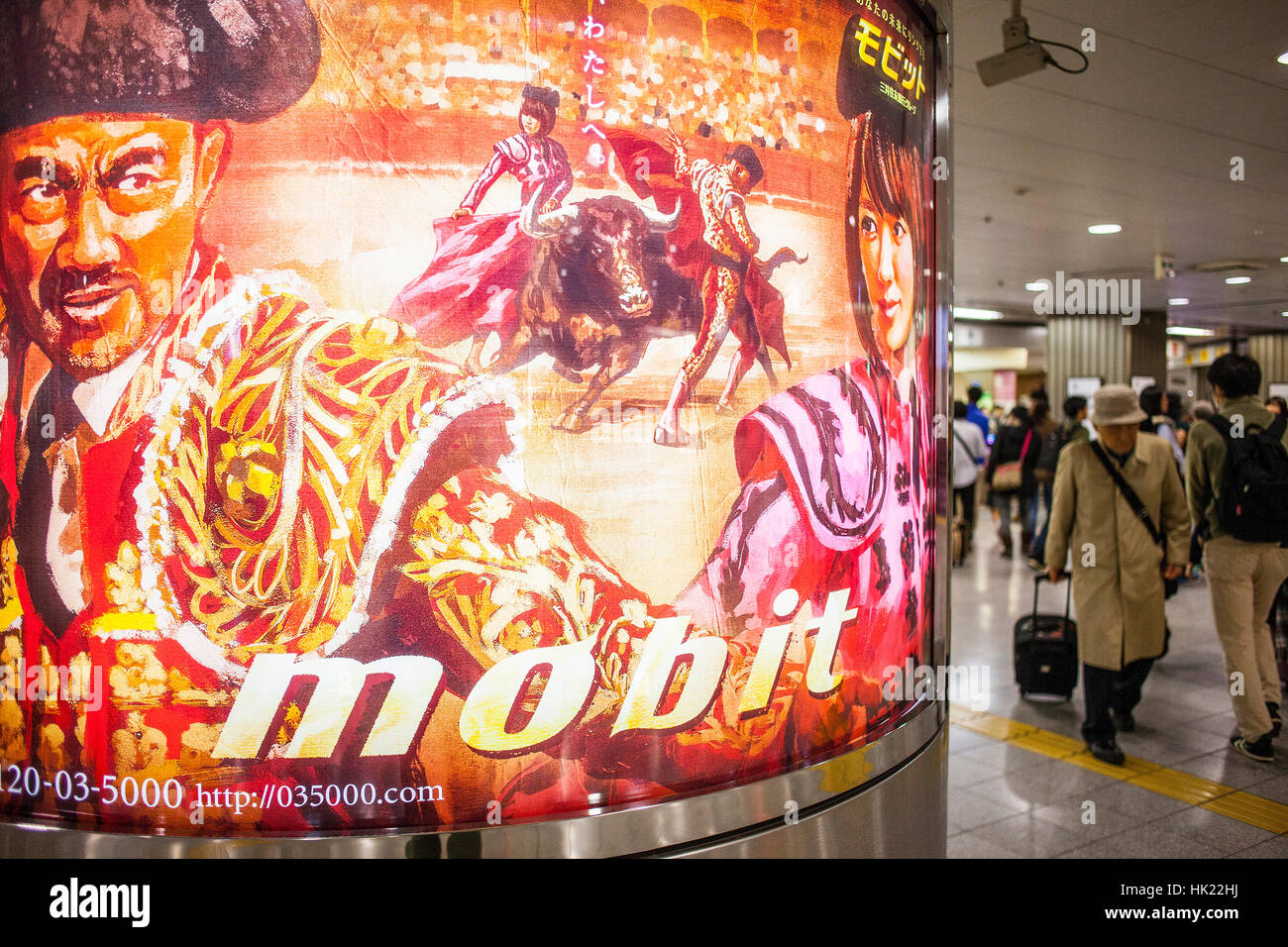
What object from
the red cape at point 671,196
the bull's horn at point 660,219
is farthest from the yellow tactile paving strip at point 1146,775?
the bull's horn at point 660,219

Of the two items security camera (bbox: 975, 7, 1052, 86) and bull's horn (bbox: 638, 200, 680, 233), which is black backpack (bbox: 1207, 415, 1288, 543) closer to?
security camera (bbox: 975, 7, 1052, 86)

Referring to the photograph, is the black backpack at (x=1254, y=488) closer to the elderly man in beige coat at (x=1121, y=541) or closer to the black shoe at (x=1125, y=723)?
the elderly man in beige coat at (x=1121, y=541)

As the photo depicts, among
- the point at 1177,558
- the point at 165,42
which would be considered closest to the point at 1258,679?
the point at 1177,558

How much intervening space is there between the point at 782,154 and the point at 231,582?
1391 millimetres

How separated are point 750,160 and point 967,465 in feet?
28.7

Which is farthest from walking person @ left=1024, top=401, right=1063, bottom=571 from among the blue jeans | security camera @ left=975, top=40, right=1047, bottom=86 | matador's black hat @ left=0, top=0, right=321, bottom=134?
matador's black hat @ left=0, top=0, right=321, bottom=134

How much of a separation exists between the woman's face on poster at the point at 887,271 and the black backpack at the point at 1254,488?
299 cm

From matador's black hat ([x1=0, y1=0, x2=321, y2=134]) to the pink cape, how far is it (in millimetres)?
390

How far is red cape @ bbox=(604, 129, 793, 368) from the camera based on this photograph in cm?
179

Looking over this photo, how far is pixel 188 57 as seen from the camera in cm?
169

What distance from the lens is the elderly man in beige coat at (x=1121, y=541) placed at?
4316 millimetres

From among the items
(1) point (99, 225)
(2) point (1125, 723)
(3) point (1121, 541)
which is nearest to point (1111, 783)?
(2) point (1125, 723)

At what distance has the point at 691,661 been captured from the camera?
1.85 metres
